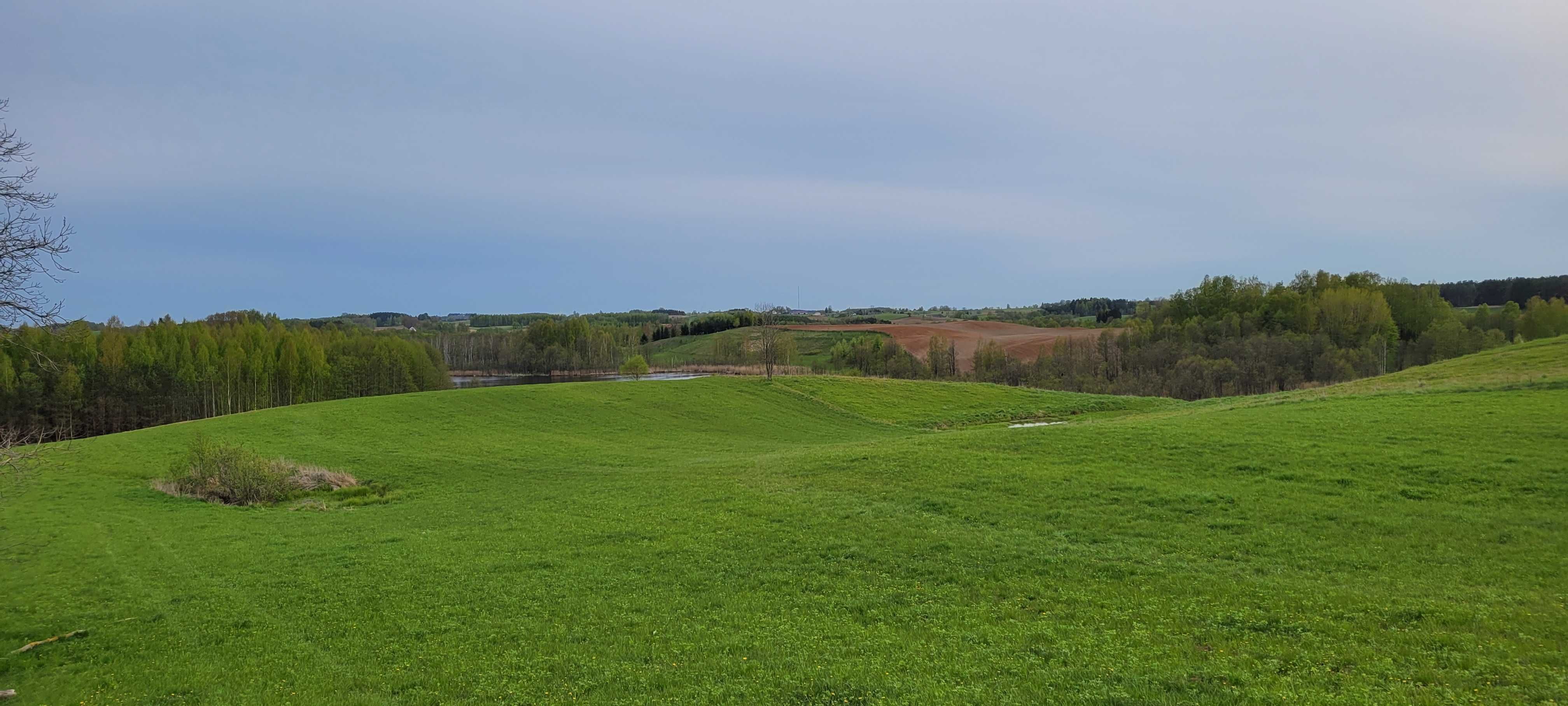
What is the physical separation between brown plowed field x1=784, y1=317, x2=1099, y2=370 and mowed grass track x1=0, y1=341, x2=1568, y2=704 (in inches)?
3849

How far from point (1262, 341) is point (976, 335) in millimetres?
50839

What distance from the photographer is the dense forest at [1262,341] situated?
92.8 meters

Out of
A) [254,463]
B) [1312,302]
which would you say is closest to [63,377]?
[254,463]

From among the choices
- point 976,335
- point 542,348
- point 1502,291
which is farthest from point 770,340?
point 1502,291

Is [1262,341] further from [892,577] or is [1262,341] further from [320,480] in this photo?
[320,480]

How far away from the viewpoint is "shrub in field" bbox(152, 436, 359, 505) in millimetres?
28641

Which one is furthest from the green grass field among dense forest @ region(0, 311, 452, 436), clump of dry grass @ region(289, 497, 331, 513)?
clump of dry grass @ region(289, 497, 331, 513)

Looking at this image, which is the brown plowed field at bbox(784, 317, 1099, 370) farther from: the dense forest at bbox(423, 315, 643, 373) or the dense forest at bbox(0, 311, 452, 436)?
the dense forest at bbox(0, 311, 452, 436)

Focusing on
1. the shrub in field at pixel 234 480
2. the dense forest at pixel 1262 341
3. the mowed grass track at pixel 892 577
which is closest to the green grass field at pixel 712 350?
the dense forest at pixel 1262 341

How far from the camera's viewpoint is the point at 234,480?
2856 cm

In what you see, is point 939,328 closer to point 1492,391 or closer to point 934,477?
point 1492,391

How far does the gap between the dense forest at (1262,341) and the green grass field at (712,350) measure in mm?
32453

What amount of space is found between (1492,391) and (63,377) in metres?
103

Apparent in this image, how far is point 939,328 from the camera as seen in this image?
146 metres
